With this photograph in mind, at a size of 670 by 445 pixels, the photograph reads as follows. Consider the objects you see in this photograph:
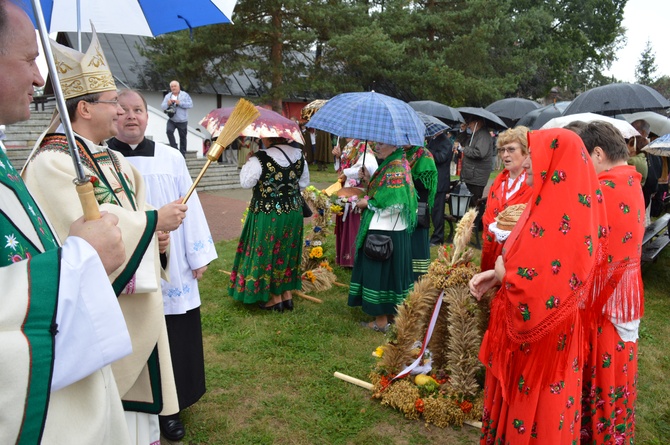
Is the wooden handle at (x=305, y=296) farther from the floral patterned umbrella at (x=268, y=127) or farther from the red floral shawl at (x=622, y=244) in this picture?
the red floral shawl at (x=622, y=244)

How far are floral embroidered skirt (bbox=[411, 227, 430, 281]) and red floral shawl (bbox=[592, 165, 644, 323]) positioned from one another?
9.53ft

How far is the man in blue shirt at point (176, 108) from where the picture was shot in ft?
45.1

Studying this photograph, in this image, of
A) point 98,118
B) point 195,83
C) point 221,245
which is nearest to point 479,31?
point 195,83

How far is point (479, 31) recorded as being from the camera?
2073 centimetres

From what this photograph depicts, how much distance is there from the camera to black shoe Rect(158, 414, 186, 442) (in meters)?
3.23

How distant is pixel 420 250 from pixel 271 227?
1697 mm

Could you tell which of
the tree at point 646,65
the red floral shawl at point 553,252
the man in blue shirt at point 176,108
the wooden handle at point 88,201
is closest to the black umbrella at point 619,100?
the red floral shawl at point 553,252

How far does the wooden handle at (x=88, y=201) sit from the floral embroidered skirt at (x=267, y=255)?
3.83 meters

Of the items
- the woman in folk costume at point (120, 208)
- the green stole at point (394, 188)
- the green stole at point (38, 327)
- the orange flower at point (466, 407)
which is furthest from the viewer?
the green stole at point (394, 188)

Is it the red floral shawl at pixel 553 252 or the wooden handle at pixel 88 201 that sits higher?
the wooden handle at pixel 88 201

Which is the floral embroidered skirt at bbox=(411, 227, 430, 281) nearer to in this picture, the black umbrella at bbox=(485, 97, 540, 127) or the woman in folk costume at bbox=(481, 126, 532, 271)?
the woman in folk costume at bbox=(481, 126, 532, 271)

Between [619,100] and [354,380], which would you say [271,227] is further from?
[619,100]

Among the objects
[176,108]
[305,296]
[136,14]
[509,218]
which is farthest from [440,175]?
[176,108]

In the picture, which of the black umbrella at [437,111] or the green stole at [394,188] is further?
the black umbrella at [437,111]
